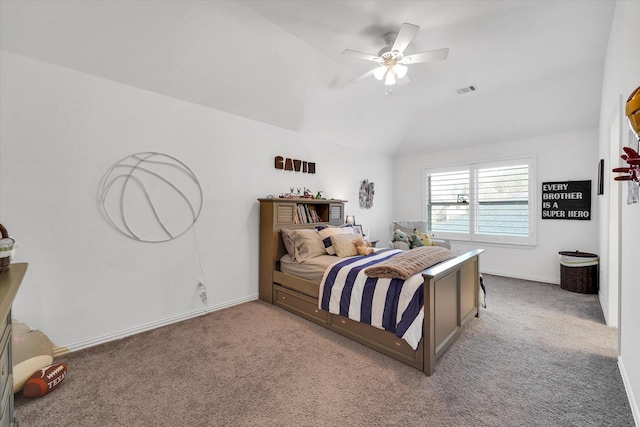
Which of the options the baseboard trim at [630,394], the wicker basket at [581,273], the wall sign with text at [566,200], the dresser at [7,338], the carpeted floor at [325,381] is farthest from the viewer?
the wall sign with text at [566,200]

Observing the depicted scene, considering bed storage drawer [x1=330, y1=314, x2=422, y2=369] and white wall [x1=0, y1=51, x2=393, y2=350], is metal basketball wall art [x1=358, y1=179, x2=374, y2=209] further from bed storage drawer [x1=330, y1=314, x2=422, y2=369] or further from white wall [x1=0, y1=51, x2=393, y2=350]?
bed storage drawer [x1=330, y1=314, x2=422, y2=369]

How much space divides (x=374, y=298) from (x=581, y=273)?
3.52 m

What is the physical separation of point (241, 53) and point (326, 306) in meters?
2.71

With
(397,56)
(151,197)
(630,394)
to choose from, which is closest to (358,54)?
(397,56)

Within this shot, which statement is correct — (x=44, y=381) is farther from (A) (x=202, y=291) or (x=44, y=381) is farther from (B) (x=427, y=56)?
(B) (x=427, y=56)

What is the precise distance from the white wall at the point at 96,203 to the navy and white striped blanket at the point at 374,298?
4.71 ft

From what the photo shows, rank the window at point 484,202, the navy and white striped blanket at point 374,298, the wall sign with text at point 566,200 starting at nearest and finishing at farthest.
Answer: the navy and white striped blanket at point 374,298 < the wall sign with text at point 566,200 < the window at point 484,202

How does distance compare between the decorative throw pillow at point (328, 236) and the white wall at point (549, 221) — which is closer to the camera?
the decorative throw pillow at point (328, 236)

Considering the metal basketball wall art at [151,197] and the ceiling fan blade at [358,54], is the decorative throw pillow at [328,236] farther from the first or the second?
the ceiling fan blade at [358,54]

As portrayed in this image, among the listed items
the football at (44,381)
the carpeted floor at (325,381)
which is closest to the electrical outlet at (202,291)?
the carpeted floor at (325,381)

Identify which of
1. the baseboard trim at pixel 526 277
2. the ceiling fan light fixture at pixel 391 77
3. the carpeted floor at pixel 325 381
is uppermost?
the ceiling fan light fixture at pixel 391 77

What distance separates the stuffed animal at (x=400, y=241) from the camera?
14.8ft

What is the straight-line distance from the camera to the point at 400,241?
4.61 meters

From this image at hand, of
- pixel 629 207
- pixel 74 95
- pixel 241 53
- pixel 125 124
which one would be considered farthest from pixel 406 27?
pixel 74 95
